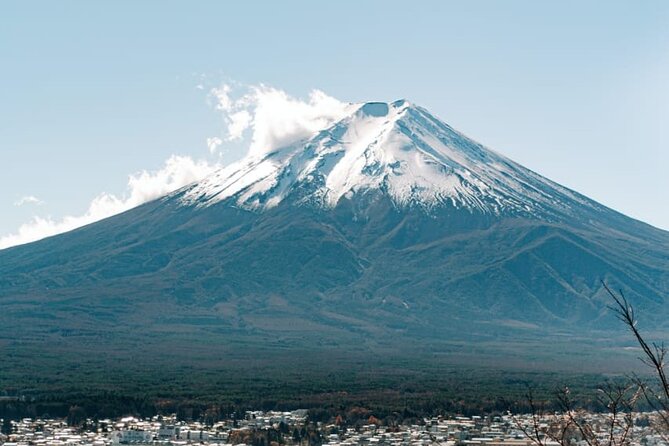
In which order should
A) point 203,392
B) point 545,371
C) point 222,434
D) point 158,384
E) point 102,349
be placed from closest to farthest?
1. point 222,434
2. point 203,392
3. point 158,384
4. point 545,371
5. point 102,349

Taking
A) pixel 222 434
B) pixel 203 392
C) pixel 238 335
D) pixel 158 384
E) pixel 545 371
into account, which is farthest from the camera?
pixel 238 335

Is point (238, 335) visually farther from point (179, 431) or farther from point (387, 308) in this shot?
point (179, 431)

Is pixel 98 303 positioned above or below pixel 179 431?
above

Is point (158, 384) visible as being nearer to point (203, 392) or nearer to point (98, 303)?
point (203, 392)

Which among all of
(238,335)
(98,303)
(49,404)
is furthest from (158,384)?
(98,303)

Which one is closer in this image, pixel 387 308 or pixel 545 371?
pixel 545 371

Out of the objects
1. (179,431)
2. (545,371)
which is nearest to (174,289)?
(545,371)
